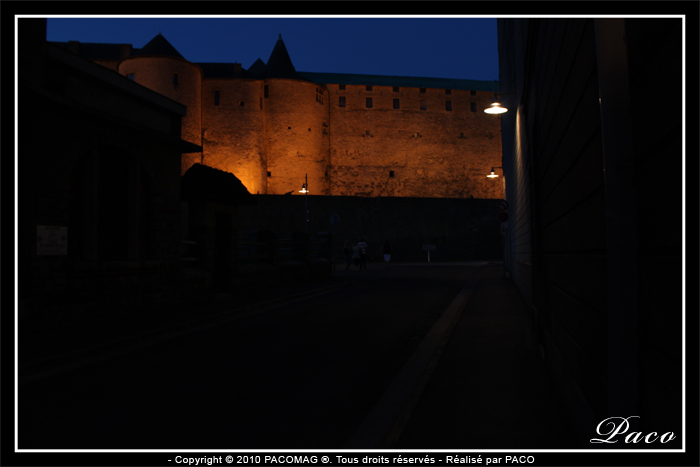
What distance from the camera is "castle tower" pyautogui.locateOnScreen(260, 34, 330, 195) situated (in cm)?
5891

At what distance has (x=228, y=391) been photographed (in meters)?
4.80

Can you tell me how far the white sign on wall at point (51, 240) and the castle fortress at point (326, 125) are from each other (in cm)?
4662

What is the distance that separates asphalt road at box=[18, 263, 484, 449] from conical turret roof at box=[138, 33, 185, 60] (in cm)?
4963

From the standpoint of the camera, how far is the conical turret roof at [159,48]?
5141 cm

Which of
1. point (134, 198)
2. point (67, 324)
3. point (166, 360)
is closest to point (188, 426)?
point (166, 360)

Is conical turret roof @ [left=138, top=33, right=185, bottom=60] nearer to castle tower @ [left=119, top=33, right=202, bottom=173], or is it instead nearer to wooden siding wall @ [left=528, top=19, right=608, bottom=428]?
castle tower @ [left=119, top=33, right=202, bottom=173]

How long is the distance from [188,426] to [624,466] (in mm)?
2860

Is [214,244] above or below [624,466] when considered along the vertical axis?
above

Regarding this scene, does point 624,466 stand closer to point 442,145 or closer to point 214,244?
point 214,244

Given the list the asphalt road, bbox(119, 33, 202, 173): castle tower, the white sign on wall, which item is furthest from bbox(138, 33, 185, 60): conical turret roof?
the asphalt road

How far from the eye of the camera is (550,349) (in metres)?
5.11

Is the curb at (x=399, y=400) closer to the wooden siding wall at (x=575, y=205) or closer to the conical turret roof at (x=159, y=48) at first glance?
the wooden siding wall at (x=575, y=205)

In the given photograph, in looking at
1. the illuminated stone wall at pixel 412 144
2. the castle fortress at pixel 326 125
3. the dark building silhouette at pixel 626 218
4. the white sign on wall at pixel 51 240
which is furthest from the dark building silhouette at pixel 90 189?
the illuminated stone wall at pixel 412 144

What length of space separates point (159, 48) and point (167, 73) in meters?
2.68
